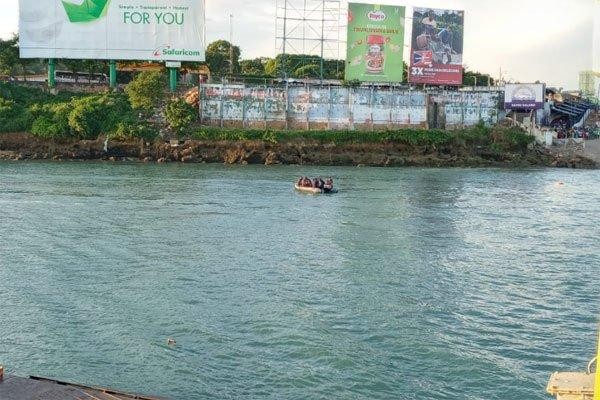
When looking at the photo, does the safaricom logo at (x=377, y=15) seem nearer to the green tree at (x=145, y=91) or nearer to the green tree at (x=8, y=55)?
the green tree at (x=145, y=91)

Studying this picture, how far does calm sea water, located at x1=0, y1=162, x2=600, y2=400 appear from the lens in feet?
55.8

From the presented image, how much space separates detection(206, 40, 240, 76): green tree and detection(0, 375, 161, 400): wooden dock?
75623 mm

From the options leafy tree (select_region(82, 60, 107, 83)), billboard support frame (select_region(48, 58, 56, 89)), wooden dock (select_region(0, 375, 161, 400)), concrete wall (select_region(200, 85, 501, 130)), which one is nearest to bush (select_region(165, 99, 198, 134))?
concrete wall (select_region(200, 85, 501, 130))

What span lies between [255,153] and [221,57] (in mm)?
29962

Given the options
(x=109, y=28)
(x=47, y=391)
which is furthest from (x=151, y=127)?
(x=47, y=391)

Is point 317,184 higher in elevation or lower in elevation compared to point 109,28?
lower

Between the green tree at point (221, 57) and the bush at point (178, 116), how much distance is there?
1870 centimetres

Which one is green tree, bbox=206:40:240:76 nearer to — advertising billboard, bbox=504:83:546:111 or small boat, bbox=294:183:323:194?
advertising billboard, bbox=504:83:546:111

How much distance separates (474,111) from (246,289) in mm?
56052

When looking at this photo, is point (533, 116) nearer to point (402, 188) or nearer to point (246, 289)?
point (402, 188)

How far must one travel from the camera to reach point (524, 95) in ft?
244

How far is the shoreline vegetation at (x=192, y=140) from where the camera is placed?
66.1 m

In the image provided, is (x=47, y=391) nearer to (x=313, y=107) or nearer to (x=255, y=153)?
(x=255, y=153)

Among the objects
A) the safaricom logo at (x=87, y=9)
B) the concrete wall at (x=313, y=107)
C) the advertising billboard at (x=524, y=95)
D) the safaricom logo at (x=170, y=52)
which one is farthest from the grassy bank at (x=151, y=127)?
the safaricom logo at (x=87, y=9)
